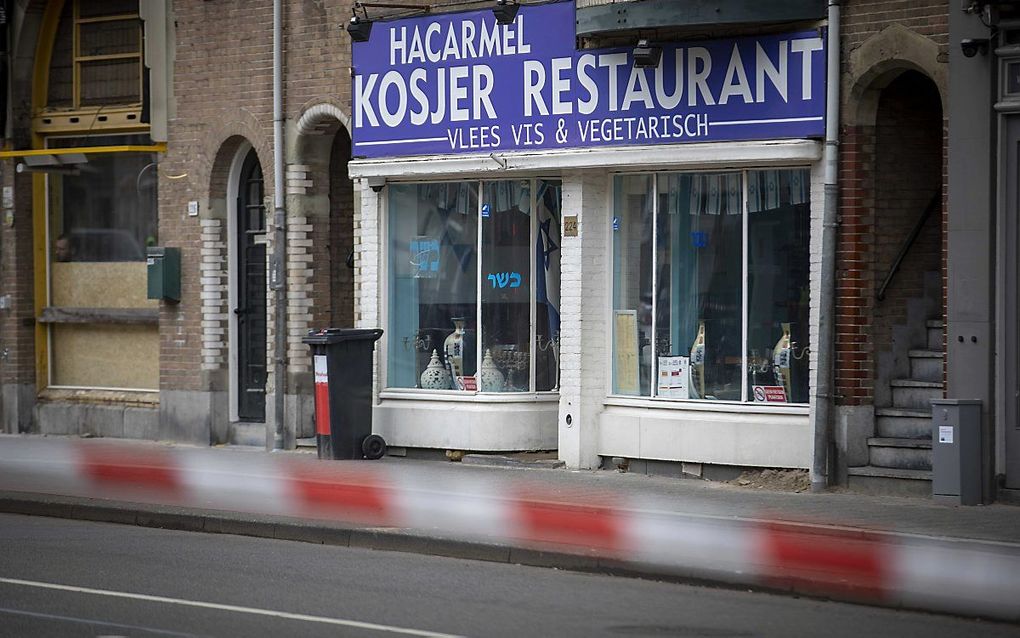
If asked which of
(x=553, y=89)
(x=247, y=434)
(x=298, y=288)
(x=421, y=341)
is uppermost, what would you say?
(x=553, y=89)

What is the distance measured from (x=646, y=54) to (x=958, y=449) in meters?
4.63

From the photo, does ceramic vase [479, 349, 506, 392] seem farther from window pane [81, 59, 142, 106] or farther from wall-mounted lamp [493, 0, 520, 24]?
window pane [81, 59, 142, 106]

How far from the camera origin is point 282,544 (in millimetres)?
12297

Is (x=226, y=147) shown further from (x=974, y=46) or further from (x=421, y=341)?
(x=974, y=46)

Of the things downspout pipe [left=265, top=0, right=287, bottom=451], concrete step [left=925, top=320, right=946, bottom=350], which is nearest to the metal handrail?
concrete step [left=925, top=320, right=946, bottom=350]

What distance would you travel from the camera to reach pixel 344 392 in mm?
17156

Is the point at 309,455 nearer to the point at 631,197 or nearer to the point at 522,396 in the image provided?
the point at 522,396

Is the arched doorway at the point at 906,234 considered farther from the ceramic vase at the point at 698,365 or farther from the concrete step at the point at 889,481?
the ceramic vase at the point at 698,365

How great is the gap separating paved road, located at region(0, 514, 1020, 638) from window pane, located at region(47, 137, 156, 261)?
29.6ft

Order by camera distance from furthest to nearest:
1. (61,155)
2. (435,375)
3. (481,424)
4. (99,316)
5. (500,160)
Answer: (99,316)
(61,155)
(435,375)
(481,424)
(500,160)

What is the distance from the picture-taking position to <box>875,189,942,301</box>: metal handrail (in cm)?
1451

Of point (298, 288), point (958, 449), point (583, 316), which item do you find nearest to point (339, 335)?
point (298, 288)

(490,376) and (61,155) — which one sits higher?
(61,155)

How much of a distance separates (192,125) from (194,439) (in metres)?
3.76
